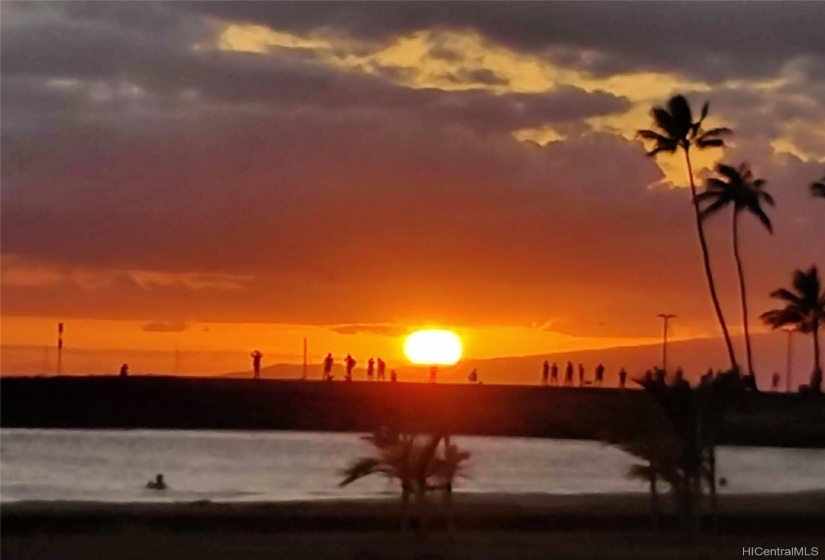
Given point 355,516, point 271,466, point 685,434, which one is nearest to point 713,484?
point 685,434

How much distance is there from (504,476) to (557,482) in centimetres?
154

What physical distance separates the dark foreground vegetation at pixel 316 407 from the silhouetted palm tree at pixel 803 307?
1313 centimetres

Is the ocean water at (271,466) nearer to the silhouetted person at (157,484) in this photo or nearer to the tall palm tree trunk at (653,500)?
the silhouetted person at (157,484)

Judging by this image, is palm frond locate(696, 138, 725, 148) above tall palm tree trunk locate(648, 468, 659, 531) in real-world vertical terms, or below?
→ above

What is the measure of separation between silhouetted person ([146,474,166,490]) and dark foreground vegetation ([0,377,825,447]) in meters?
11.1

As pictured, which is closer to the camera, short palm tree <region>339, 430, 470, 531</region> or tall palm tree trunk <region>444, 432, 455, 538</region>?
short palm tree <region>339, 430, 470, 531</region>

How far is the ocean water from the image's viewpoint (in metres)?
Result: 34.0

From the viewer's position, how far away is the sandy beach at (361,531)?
2083cm

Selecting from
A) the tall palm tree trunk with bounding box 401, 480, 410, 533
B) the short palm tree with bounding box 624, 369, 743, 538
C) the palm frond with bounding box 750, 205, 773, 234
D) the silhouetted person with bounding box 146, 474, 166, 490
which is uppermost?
the palm frond with bounding box 750, 205, 773, 234

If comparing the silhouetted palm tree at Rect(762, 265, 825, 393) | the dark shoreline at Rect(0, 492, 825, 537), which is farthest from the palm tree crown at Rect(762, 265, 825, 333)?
the dark shoreline at Rect(0, 492, 825, 537)

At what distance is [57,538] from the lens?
22234mm

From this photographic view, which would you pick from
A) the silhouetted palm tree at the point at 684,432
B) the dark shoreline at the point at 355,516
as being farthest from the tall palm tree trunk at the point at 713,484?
the dark shoreline at the point at 355,516

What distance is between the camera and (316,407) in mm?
49969

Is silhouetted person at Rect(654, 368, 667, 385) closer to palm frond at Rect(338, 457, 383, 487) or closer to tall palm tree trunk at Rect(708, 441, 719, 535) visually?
tall palm tree trunk at Rect(708, 441, 719, 535)
